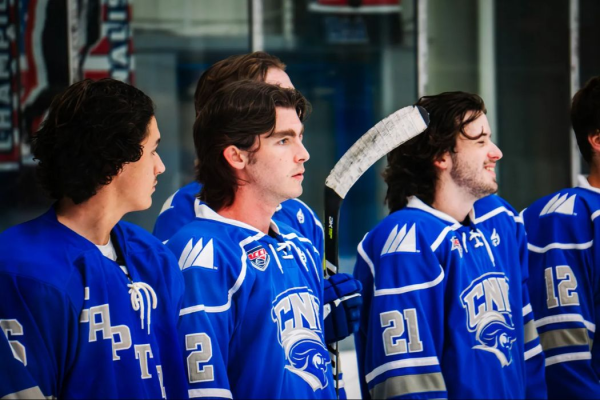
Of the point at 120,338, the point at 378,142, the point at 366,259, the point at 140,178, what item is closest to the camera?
the point at 120,338

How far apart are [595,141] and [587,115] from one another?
116 millimetres

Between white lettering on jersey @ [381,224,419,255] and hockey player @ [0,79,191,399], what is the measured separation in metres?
0.89

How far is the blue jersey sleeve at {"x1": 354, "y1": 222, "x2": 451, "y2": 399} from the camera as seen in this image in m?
2.93

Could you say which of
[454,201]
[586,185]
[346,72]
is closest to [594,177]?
[586,185]

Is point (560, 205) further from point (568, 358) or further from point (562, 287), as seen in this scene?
point (568, 358)

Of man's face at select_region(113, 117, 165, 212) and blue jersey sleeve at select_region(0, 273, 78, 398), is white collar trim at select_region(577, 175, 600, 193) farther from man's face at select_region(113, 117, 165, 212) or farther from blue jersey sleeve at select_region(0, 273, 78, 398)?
blue jersey sleeve at select_region(0, 273, 78, 398)

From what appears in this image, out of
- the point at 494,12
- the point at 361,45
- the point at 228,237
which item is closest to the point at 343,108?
the point at 361,45

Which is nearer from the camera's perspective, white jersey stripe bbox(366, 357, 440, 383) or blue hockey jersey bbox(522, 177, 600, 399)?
white jersey stripe bbox(366, 357, 440, 383)

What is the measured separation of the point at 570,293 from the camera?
3.37 metres

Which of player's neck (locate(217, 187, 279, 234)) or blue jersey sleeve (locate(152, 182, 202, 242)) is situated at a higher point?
player's neck (locate(217, 187, 279, 234))

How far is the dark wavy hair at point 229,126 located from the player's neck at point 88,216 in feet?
1.55

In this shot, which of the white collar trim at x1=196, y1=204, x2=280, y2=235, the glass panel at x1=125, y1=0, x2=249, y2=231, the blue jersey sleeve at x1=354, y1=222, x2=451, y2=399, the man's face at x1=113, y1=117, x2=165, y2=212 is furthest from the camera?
the glass panel at x1=125, y1=0, x2=249, y2=231

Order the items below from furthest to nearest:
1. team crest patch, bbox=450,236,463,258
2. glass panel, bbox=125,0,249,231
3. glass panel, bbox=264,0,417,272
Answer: glass panel, bbox=264,0,417,272, glass panel, bbox=125,0,249,231, team crest patch, bbox=450,236,463,258

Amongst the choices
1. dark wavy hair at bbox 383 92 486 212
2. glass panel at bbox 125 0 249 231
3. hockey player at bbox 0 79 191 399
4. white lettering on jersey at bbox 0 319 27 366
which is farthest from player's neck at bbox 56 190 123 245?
glass panel at bbox 125 0 249 231
